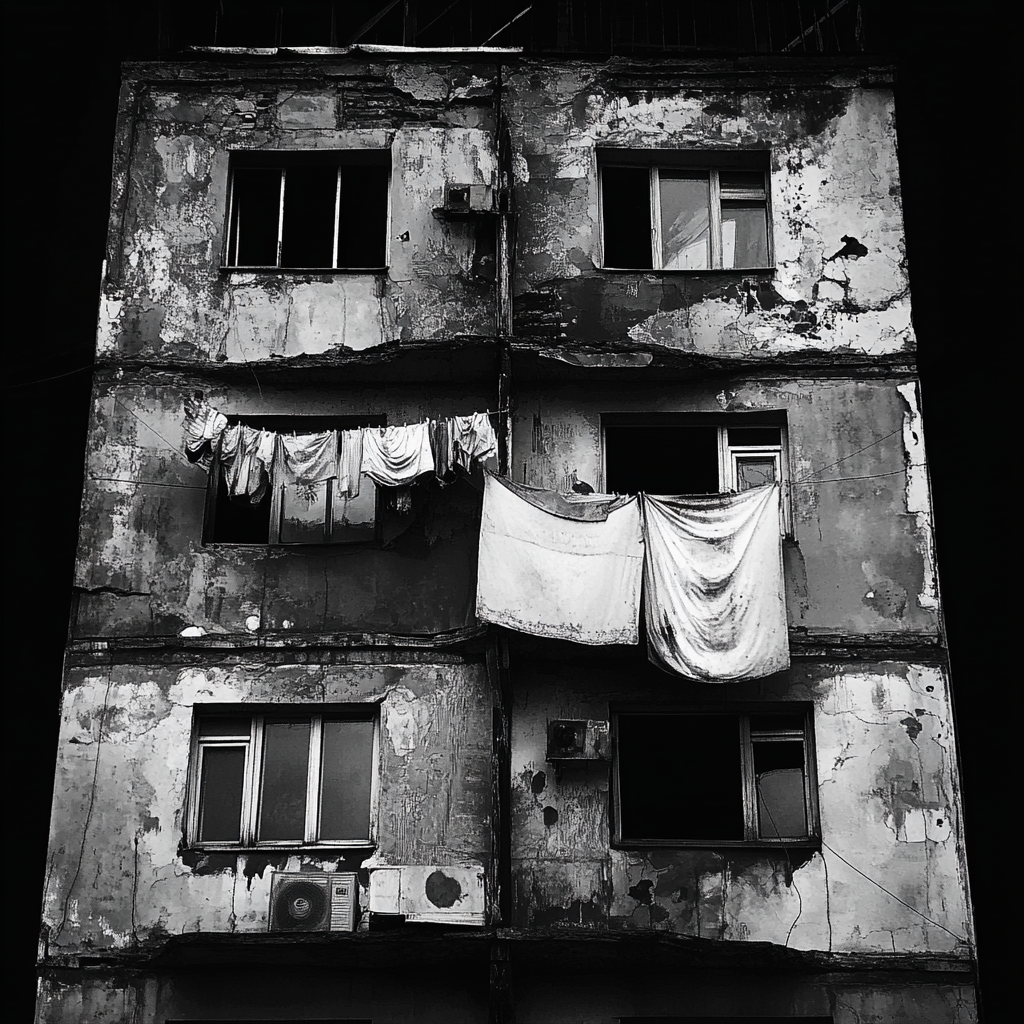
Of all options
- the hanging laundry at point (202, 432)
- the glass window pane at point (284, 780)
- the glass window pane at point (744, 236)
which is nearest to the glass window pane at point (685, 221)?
the glass window pane at point (744, 236)

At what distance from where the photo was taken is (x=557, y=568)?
1283cm

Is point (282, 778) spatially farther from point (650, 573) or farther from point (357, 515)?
point (650, 573)

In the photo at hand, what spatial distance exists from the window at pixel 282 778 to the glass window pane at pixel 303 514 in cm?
184

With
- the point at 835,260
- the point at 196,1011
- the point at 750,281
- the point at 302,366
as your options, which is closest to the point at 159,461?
the point at 302,366

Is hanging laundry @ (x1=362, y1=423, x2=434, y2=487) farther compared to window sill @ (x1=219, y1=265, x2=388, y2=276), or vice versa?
window sill @ (x1=219, y1=265, x2=388, y2=276)

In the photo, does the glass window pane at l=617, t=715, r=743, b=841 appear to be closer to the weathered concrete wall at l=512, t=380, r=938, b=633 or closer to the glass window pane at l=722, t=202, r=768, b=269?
the weathered concrete wall at l=512, t=380, r=938, b=633

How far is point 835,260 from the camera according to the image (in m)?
14.6

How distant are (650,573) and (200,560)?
452 cm

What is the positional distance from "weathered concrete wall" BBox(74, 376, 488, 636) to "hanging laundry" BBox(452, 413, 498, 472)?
68 centimetres

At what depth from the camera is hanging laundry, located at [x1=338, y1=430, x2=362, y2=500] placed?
1334 cm

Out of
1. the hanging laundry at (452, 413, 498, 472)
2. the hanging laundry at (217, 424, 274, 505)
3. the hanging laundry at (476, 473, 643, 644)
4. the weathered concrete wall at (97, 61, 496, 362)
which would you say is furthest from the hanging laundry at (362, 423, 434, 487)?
the weathered concrete wall at (97, 61, 496, 362)

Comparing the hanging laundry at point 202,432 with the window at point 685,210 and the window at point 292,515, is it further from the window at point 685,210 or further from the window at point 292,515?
the window at point 685,210

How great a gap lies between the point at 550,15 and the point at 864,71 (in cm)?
384

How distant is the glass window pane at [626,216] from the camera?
1504 centimetres
